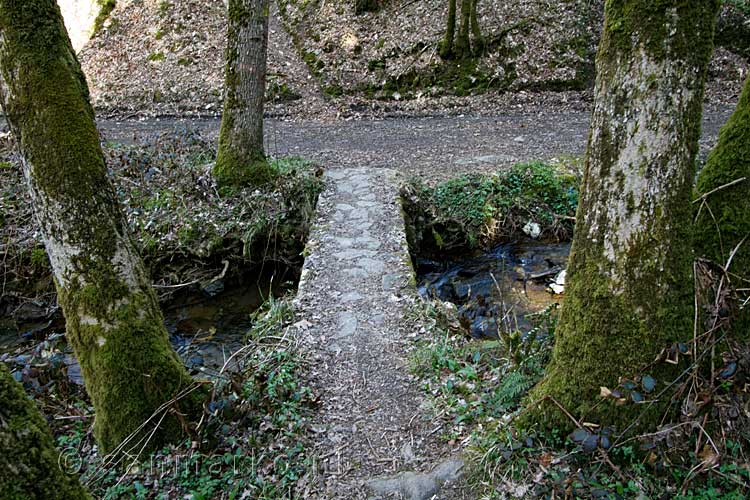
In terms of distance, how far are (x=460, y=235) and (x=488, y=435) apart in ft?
17.4

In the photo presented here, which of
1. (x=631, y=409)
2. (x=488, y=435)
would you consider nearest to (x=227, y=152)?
(x=488, y=435)

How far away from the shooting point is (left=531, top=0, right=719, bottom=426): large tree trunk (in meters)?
2.51

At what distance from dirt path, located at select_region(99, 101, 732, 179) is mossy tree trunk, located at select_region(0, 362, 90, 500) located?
7.70 m

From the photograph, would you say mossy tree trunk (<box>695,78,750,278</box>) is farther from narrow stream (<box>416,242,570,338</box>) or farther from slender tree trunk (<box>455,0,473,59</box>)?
slender tree trunk (<box>455,0,473,59</box>)

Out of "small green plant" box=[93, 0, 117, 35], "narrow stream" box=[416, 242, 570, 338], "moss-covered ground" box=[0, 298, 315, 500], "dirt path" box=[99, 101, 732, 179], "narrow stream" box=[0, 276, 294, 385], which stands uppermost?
"small green plant" box=[93, 0, 117, 35]

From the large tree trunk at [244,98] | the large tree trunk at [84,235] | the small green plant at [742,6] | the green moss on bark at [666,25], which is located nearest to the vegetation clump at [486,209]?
the large tree trunk at [244,98]

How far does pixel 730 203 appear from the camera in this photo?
3135 millimetres

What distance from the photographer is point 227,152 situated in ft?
26.9

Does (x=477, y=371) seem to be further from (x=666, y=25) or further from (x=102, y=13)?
(x=102, y=13)

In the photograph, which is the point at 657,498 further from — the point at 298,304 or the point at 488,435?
the point at 298,304

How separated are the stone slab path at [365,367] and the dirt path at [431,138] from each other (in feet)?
8.73

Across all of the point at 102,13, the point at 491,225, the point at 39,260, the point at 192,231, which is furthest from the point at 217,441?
the point at 102,13

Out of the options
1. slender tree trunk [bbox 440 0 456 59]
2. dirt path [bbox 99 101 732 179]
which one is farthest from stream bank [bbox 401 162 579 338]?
slender tree trunk [bbox 440 0 456 59]

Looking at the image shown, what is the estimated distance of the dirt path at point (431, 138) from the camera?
32.4 feet
